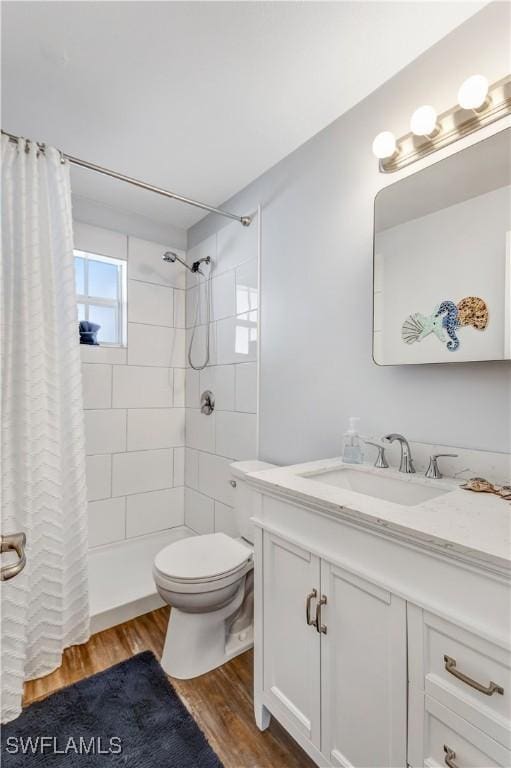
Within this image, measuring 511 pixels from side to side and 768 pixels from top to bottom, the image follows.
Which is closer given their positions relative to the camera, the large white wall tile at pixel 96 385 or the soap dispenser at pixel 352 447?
the soap dispenser at pixel 352 447

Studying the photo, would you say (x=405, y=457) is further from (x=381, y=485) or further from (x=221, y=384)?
(x=221, y=384)

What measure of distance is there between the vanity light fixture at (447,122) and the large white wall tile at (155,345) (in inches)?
69.8

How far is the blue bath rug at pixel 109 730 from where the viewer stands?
1.17 m

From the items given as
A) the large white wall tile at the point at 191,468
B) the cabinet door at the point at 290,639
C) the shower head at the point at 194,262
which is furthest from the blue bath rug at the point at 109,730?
the shower head at the point at 194,262

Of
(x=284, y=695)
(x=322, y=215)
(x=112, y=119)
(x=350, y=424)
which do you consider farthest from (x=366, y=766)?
(x=112, y=119)

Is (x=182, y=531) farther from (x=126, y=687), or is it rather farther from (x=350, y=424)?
(x=350, y=424)

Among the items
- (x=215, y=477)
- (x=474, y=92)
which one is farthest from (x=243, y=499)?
(x=474, y=92)

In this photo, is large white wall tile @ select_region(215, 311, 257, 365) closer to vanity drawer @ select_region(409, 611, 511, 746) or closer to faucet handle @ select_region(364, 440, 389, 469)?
faucet handle @ select_region(364, 440, 389, 469)

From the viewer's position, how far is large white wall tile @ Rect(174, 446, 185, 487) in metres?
2.72

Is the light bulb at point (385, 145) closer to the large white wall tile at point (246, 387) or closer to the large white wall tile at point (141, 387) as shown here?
the large white wall tile at point (246, 387)

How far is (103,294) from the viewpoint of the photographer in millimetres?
2484

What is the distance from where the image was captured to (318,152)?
1682 millimetres

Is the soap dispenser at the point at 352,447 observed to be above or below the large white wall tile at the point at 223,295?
below

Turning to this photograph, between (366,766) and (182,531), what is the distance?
6.55 ft
